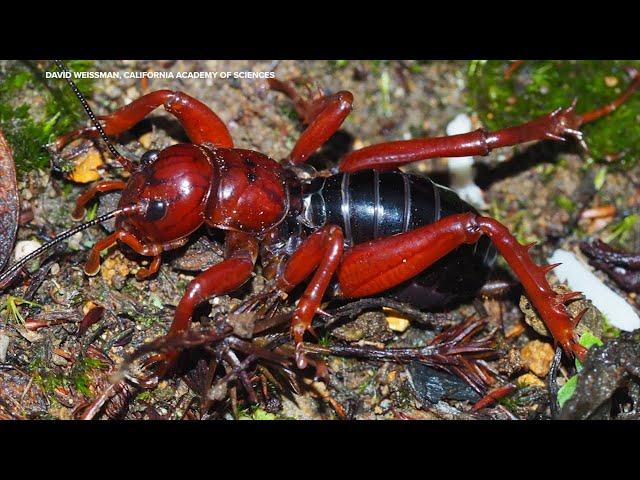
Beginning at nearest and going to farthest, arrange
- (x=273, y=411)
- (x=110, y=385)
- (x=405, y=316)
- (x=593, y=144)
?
(x=110, y=385), (x=273, y=411), (x=405, y=316), (x=593, y=144)

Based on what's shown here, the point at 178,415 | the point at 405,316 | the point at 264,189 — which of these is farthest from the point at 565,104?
the point at 178,415

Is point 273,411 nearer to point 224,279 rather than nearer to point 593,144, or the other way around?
point 224,279

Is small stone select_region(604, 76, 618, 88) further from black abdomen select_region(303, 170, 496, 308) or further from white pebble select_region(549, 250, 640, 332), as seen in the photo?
black abdomen select_region(303, 170, 496, 308)

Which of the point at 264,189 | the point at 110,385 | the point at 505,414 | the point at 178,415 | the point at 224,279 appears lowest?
the point at 505,414

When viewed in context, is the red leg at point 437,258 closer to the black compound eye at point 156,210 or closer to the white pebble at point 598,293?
the white pebble at point 598,293

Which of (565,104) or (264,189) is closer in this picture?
(264,189)

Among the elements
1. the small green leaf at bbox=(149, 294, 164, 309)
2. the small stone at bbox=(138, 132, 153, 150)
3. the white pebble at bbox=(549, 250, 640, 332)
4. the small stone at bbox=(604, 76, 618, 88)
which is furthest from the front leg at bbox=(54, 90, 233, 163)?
the small stone at bbox=(604, 76, 618, 88)

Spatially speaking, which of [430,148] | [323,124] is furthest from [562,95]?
[323,124]
